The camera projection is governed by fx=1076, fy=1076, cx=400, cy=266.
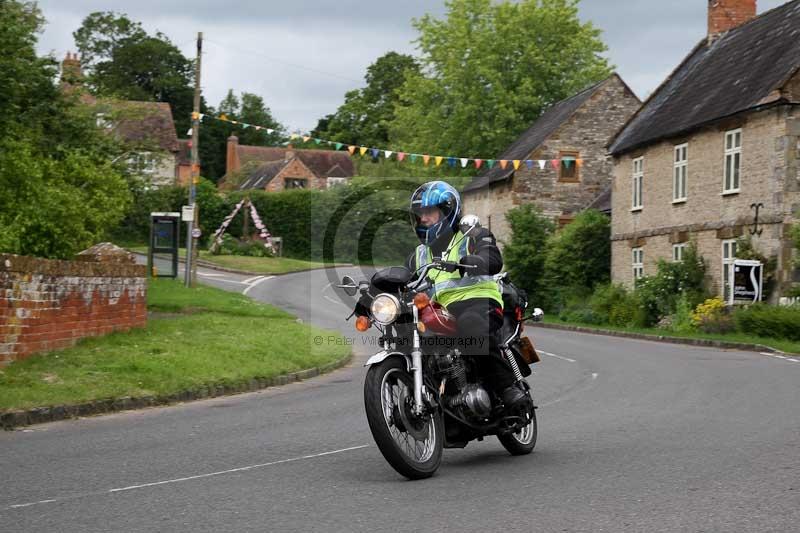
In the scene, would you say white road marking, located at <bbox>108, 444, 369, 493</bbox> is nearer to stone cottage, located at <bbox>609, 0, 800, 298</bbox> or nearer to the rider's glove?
the rider's glove

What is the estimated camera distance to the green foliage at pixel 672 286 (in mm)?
32312

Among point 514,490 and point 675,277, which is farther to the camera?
point 675,277

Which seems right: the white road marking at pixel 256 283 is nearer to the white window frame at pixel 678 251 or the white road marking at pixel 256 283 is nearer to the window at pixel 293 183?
the white window frame at pixel 678 251

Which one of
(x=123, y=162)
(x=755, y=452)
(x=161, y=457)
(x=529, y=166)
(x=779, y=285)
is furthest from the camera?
(x=529, y=166)

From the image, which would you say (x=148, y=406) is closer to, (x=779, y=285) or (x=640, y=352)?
(x=640, y=352)

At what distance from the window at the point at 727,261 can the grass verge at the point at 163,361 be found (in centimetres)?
1327

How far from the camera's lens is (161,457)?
8.87 meters

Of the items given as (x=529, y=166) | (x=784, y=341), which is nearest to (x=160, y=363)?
(x=784, y=341)

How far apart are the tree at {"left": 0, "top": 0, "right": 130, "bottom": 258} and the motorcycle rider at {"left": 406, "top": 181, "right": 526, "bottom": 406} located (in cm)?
1148

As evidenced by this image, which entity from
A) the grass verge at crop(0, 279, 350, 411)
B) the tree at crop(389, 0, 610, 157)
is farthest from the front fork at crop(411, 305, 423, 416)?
the tree at crop(389, 0, 610, 157)

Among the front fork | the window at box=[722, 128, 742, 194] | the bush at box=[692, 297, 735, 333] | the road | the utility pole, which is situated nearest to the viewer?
the road

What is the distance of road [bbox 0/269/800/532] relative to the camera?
238 inches

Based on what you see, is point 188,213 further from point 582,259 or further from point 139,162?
point 582,259

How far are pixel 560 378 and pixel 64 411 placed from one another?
7718 mm
